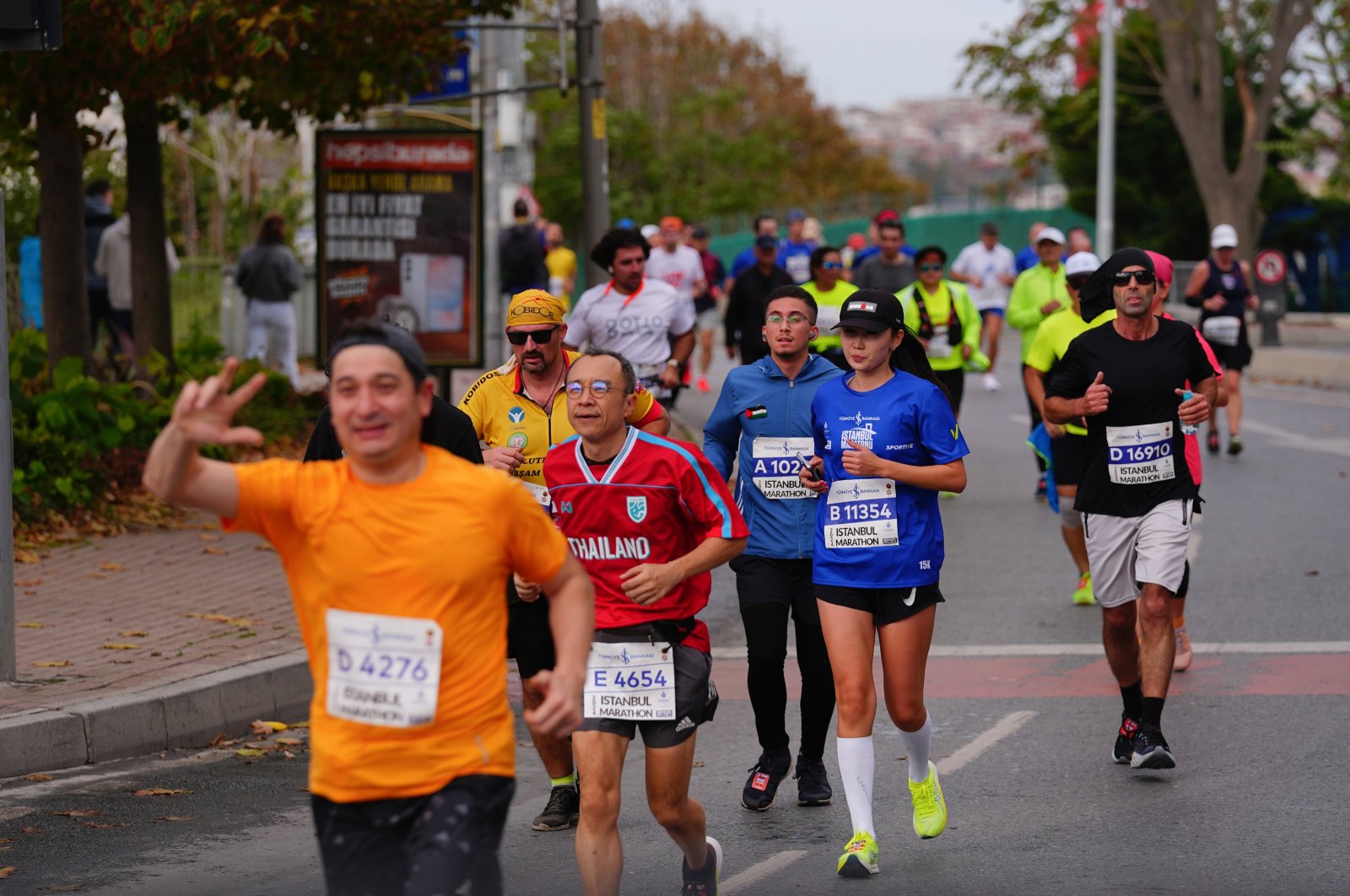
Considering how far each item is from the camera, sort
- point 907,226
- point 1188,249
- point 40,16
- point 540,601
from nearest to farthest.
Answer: point 540,601
point 40,16
point 1188,249
point 907,226

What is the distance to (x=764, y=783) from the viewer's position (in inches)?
276

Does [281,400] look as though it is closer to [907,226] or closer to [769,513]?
[769,513]

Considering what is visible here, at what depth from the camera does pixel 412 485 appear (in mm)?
4070

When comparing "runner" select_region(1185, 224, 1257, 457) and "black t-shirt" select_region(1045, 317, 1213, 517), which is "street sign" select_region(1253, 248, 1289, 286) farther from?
"black t-shirt" select_region(1045, 317, 1213, 517)

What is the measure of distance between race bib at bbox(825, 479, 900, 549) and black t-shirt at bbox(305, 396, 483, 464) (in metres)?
1.19

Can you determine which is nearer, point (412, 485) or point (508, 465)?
point (412, 485)

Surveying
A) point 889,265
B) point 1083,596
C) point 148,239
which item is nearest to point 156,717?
point 1083,596

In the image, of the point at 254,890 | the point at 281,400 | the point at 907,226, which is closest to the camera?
the point at 254,890

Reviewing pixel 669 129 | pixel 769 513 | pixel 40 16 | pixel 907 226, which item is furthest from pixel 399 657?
pixel 669 129

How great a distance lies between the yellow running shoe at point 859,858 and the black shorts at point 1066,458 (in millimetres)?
4581

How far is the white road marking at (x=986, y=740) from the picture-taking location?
773 cm

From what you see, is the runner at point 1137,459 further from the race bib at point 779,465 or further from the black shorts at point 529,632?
the black shorts at point 529,632

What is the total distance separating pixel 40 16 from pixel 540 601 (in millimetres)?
3607

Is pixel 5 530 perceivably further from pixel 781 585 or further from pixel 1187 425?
pixel 1187 425
